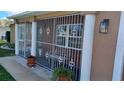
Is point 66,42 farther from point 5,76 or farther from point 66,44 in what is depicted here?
point 5,76

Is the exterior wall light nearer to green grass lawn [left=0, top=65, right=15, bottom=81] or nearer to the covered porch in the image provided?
the covered porch

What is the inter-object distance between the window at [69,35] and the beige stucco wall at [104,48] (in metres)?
1.39

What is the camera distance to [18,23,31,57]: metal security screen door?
10.1 m

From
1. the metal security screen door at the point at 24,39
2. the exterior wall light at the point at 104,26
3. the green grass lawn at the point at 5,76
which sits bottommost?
the green grass lawn at the point at 5,76

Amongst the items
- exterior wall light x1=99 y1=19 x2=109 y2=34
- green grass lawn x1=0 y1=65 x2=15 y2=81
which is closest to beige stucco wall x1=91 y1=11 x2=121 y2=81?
exterior wall light x1=99 y1=19 x2=109 y2=34

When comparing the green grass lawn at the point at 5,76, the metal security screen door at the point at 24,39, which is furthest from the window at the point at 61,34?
the metal security screen door at the point at 24,39

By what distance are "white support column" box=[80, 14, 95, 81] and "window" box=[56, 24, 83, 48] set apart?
47.0 inches

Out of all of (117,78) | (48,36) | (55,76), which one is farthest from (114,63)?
(48,36)

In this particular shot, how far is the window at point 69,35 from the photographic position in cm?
584

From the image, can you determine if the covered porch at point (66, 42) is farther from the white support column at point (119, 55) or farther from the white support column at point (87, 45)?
the white support column at point (119, 55)
